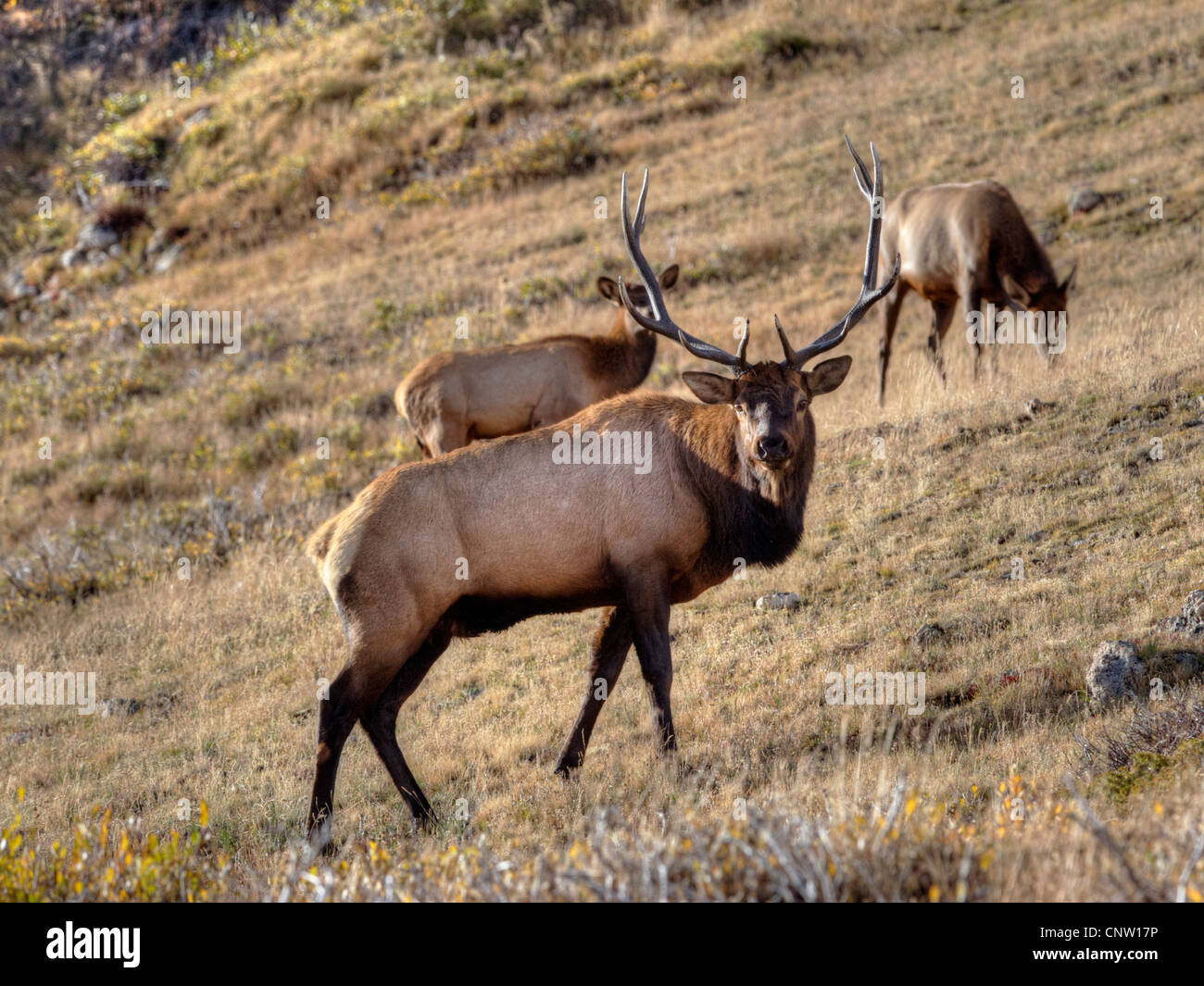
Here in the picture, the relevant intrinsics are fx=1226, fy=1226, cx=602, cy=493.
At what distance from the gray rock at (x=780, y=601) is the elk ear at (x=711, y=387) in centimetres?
221

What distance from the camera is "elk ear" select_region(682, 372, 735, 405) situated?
24.0ft

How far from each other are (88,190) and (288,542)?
2306cm

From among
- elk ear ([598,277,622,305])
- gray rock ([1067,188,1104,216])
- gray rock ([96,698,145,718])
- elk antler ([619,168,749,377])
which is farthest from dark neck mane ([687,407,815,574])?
gray rock ([1067,188,1104,216])

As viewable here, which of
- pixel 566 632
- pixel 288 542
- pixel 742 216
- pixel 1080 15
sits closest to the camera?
pixel 566 632

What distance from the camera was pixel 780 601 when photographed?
9.11m

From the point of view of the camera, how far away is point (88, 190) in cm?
3262

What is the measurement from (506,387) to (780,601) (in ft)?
14.6

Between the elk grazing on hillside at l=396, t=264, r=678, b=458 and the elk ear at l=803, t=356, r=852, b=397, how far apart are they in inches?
186

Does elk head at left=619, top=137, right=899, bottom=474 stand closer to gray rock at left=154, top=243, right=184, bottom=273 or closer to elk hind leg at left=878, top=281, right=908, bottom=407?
elk hind leg at left=878, top=281, right=908, bottom=407

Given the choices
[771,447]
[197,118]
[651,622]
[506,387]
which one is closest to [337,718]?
[651,622]

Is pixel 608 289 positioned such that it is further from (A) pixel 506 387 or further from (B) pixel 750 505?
(B) pixel 750 505

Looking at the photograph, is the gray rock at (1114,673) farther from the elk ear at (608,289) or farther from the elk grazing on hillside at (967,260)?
the elk ear at (608,289)
